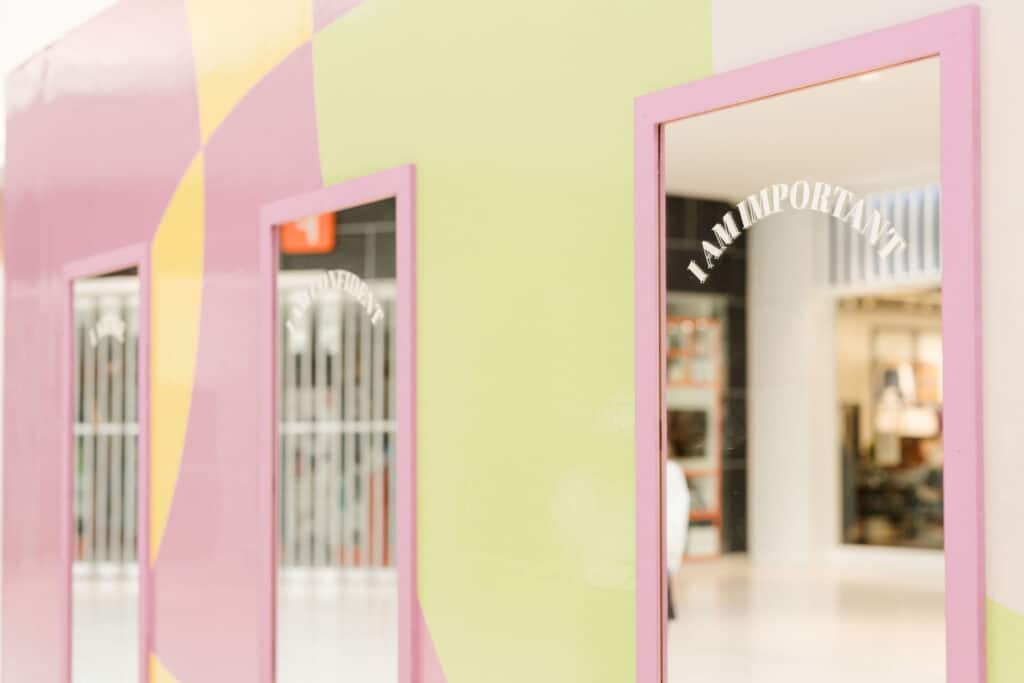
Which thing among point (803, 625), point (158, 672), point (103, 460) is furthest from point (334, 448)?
point (158, 672)

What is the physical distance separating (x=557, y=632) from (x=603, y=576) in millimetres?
231

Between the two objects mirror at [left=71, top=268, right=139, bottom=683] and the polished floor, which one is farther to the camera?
mirror at [left=71, top=268, right=139, bottom=683]

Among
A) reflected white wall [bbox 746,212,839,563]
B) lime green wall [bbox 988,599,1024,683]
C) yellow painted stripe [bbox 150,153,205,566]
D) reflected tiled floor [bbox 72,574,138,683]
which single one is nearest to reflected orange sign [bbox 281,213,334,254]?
yellow painted stripe [bbox 150,153,205,566]

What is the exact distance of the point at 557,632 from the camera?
9.57 feet

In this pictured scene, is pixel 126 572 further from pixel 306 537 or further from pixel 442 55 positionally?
pixel 306 537

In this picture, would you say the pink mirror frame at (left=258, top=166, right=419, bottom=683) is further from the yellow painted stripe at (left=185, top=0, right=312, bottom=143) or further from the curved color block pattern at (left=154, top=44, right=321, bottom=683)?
the yellow painted stripe at (left=185, top=0, right=312, bottom=143)

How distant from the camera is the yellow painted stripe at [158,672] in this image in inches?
190

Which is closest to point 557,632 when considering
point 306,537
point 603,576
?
point 603,576

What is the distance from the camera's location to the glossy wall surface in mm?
2746

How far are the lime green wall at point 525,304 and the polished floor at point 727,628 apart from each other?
0.32m

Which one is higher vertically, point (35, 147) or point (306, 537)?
point (35, 147)

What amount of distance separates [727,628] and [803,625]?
716 millimetres

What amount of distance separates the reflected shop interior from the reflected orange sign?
3.89 ft

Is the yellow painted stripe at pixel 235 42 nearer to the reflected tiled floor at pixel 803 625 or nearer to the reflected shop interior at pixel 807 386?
the reflected shop interior at pixel 807 386
